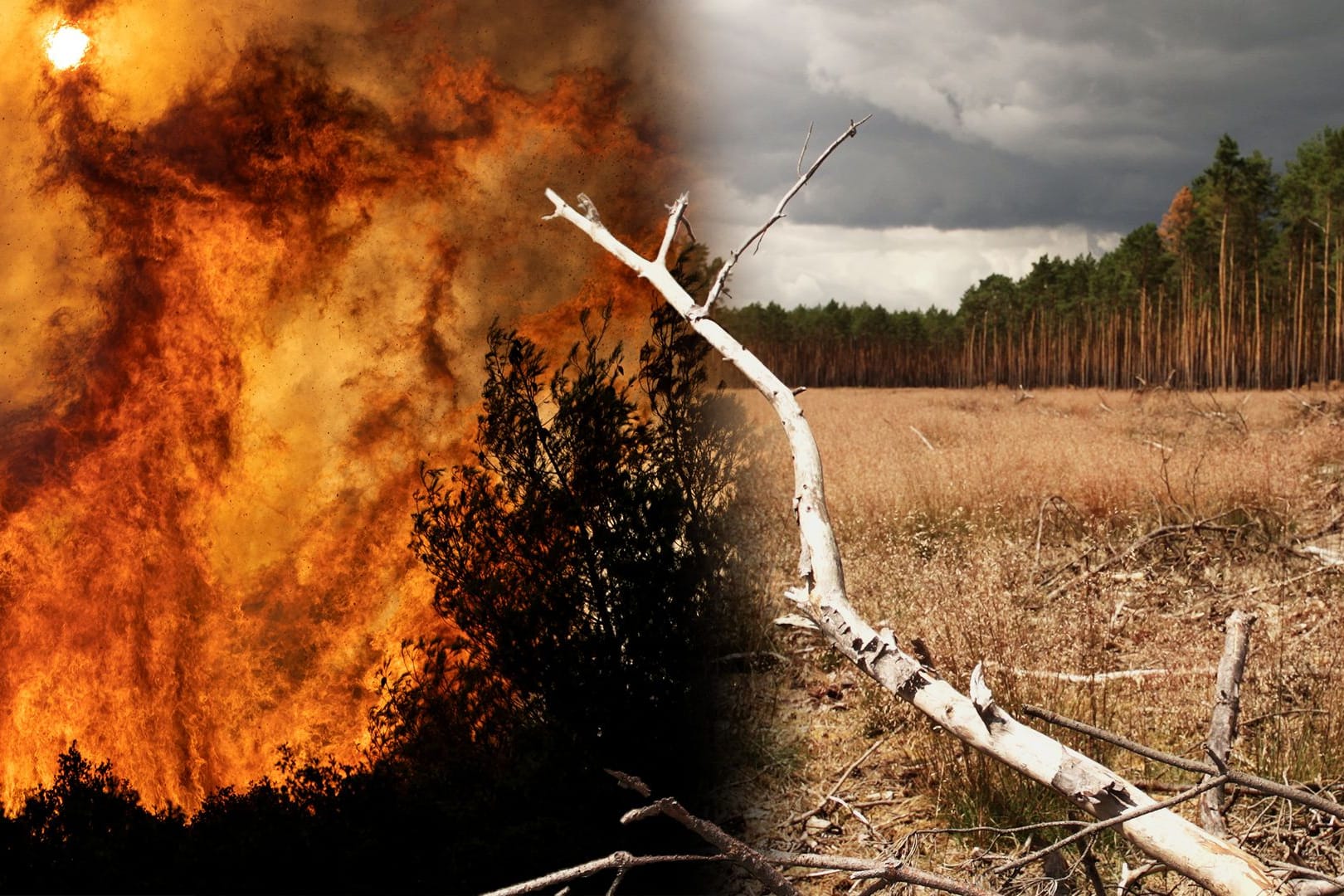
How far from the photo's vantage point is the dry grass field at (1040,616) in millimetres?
2518

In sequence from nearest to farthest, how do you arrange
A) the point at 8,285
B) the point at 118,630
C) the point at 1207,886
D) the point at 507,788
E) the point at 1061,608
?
1. the point at 1207,886
2. the point at 507,788
3. the point at 118,630
4. the point at 8,285
5. the point at 1061,608

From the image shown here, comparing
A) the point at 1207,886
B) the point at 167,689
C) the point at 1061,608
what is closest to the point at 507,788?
the point at 167,689

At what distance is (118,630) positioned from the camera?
1546mm

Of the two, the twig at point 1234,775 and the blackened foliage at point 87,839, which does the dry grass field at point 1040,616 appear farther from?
the blackened foliage at point 87,839

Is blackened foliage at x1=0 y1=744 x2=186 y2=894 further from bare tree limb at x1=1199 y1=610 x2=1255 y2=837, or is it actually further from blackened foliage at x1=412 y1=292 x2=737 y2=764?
bare tree limb at x1=1199 y1=610 x2=1255 y2=837

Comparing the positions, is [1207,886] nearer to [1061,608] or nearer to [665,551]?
[665,551]

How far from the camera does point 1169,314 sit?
2239 cm

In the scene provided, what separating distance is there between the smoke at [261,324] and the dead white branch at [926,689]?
0.12 m

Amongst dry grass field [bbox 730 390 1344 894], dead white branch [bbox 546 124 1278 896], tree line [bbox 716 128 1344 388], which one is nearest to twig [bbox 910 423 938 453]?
dry grass field [bbox 730 390 1344 894]

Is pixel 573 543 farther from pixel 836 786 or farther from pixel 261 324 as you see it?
pixel 836 786

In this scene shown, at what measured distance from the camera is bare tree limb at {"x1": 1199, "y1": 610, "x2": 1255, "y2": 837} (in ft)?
6.10

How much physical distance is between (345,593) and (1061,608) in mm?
3441

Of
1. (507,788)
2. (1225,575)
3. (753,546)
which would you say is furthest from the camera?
(1225,575)

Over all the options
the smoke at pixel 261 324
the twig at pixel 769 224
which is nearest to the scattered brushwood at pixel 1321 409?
the twig at pixel 769 224
